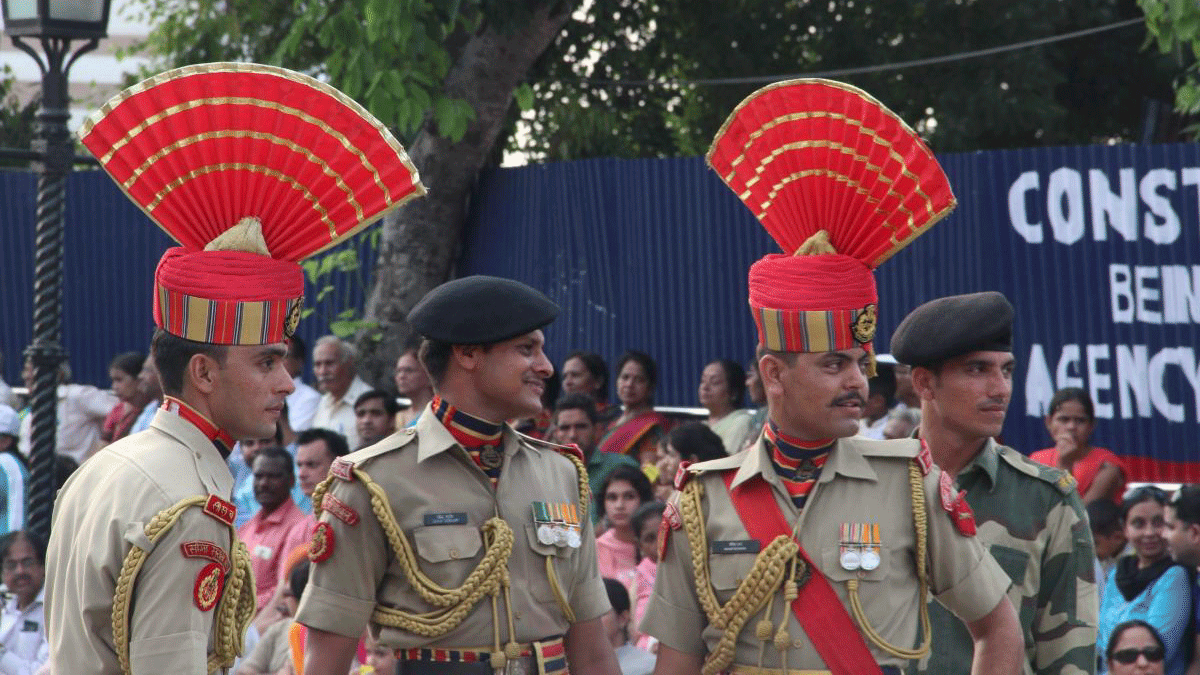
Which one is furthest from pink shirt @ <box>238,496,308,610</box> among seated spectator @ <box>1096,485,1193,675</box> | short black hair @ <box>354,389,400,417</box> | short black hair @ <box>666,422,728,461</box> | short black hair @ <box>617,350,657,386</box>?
seated spectator @ <box>1096,485,1193,675</box>

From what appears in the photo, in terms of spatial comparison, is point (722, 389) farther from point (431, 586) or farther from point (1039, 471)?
point (431, 586)

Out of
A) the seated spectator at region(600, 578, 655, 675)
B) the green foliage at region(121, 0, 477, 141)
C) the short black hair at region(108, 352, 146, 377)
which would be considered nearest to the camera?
the seated spectator at region(600, 578, 655, 675)

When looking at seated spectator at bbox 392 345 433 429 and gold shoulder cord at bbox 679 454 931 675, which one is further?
seated spectator at bbox 392 345 433 429

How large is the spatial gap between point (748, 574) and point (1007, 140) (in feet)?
38.8

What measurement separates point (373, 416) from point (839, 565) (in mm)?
5855

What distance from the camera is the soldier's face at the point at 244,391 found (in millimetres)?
3822

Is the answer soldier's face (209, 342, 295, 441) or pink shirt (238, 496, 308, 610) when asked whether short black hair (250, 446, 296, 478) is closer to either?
pink shirt (238, 496, 308, 610)

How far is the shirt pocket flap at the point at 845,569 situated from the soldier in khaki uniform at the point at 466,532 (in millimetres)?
670

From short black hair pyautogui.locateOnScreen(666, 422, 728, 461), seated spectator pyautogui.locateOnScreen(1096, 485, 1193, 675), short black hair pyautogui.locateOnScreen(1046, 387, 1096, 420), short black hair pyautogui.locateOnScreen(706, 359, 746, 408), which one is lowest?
seated spectator pyautogui.locateOnScreen(1096, 485, 1193, 675)

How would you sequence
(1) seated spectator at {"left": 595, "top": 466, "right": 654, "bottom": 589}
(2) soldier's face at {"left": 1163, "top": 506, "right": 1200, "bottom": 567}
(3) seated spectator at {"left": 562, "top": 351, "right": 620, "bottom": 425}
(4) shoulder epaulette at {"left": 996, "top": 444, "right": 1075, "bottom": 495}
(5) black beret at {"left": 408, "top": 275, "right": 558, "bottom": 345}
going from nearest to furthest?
(5) black beret at {"left": 408, "top": 275, "right": 558, "bottom": 345} → (4) shoulder epaulette at {"left": 996, "top": 444, "right": 1075, "bottom": 495} → (2) soldier's face at {"left": 1163, "top": 506, "right": 1200, "bottom": 567} → (1) seated spectator at {"left": 595, "top": 466, "right": 654, "bottom": 589} → (3) seated spectator at {"left": 562, "top": 351, "right": 620, "bottom": 425}

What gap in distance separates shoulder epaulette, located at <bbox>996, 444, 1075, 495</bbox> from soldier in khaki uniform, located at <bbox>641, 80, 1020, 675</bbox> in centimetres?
60

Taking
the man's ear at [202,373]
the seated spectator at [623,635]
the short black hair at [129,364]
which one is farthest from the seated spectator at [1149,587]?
the short black hair at [129,364]

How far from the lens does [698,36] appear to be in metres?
14.5

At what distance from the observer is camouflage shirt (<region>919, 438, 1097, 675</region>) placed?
4.59 meters
